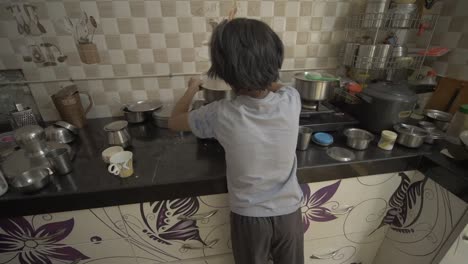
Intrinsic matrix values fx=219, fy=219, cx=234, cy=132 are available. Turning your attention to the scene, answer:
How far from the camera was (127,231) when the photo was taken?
2.50 ft

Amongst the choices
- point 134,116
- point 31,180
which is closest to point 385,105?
point 134,116

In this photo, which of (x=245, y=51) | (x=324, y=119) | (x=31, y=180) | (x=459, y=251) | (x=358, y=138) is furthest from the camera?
(x=324, y=119)

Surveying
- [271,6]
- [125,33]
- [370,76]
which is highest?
[271,6]

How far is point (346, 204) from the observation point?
0.88 m

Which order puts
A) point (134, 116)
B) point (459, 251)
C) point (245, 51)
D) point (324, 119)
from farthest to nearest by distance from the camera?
1. point (134, 116)
2. point (324, 119)
3. point (459, 251)
4. point (245, 51)

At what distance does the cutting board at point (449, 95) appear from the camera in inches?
40.0

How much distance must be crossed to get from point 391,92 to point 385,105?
58 millimetres

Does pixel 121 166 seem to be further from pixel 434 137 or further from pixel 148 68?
pixel 434 137

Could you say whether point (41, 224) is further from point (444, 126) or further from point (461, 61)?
point (461, 61)

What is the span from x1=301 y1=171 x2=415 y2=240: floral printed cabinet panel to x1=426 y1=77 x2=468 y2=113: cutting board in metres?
0.50

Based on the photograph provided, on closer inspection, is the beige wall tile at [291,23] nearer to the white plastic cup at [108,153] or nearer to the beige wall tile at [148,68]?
the beige wall tile at [148,68]

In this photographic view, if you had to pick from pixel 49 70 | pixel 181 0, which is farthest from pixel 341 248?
pixel 49 70

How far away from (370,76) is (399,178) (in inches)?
23.9

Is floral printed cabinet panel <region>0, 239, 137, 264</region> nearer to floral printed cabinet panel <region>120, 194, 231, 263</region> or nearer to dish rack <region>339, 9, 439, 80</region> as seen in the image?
floral printed cabinet panel <region>120, 194, 231, 263</region>
